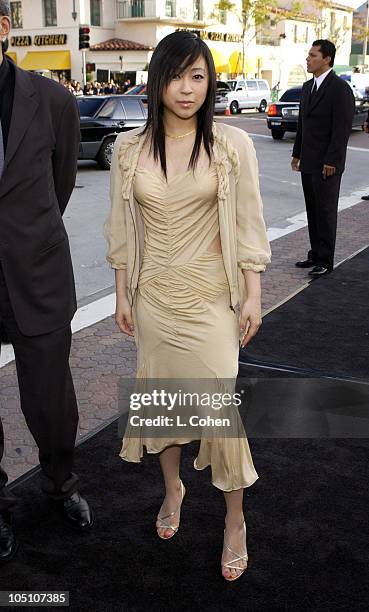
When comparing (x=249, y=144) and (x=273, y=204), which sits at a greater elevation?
(x=249, y=144)

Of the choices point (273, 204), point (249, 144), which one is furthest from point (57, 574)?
point (273, 204)

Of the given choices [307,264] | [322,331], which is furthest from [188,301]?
[307,264]

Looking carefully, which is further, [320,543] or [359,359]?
[359,359]

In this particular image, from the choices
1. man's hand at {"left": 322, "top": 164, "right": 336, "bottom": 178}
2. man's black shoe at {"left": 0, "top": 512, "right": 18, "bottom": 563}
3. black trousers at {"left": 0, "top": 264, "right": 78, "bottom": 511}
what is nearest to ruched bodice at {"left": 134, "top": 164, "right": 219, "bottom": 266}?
black trousers at {"left": 0, "top": 264, "right": 78, "bottom": 511}

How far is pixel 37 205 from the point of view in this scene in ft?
8.44

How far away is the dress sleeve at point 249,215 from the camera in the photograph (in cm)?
250

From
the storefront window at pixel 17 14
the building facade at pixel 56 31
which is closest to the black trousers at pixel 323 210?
the building facade at pixel 56 31

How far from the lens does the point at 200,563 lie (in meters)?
2.81

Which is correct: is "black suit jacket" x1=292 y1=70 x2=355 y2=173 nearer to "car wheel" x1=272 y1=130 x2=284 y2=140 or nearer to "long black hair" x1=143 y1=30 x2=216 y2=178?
"long black hair" x1=143 y1=30 x2=216 y2=178

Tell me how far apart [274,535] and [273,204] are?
8811mm

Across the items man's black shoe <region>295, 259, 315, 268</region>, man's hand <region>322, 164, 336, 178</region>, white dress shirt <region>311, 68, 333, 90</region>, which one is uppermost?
white dress shirt <region>311, 68, 333, 90</region>

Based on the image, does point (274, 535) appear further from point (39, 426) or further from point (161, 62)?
point (161, 62)

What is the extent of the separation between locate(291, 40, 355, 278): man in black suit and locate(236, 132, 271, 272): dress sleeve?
4.05 m

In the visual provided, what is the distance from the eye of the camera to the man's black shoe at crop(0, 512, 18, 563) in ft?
9.27
